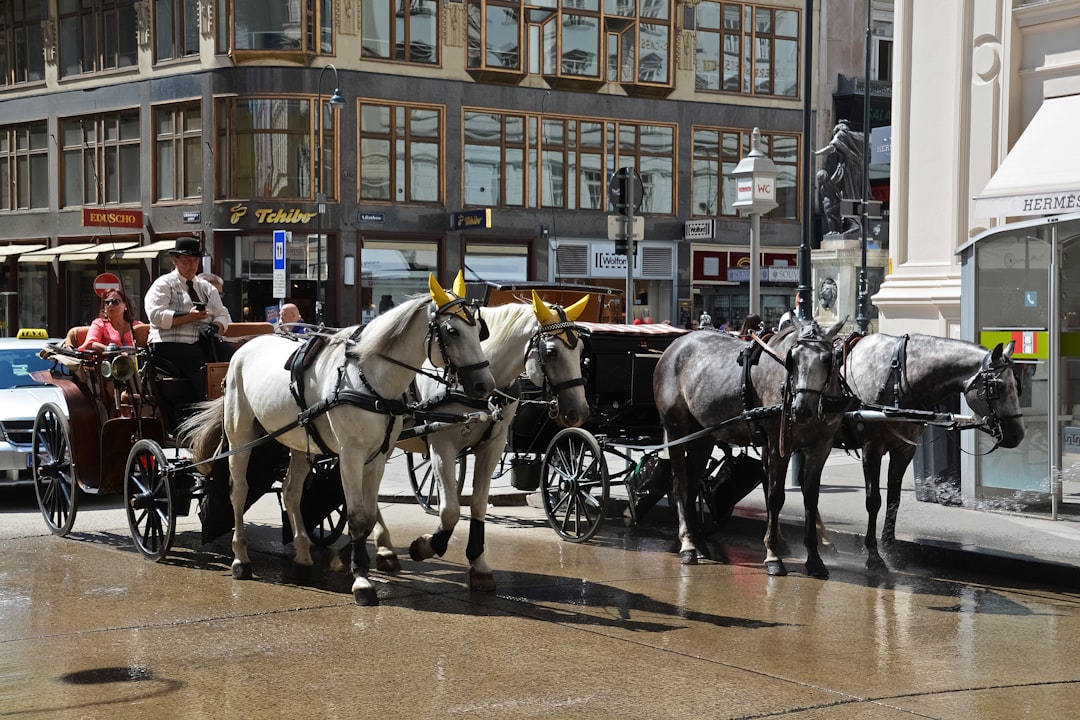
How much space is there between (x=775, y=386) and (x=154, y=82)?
3452 cm

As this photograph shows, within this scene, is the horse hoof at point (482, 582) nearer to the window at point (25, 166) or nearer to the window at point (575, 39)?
the window at point (575, 39)

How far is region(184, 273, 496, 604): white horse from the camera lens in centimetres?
838

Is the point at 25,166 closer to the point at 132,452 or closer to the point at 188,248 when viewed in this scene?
the point at 188,248

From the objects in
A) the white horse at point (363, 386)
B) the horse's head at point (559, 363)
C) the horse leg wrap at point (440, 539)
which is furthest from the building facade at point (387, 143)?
the horse leg wrap at point (440, 539)

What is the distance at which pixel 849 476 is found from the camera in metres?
14.9

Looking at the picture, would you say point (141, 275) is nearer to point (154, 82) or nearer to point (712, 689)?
point (154, 82)

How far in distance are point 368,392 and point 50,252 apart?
37.4 metres

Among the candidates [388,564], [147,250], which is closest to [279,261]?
[147,250]

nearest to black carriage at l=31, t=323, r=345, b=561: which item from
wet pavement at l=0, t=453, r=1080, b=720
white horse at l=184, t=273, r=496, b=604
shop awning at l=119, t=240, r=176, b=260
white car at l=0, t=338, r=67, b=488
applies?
wet pavement at l=0, t=453, r=1080, b=720

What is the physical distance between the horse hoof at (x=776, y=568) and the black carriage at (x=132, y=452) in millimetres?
3244

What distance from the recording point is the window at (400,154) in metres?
39.2

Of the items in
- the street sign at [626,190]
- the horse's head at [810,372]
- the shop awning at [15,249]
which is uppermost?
the shop awning at [15,249]

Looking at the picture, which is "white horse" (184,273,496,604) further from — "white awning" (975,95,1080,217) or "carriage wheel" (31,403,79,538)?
"white awning" (975,95,1080,217)

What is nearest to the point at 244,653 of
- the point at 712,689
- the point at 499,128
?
the point at 712,689
